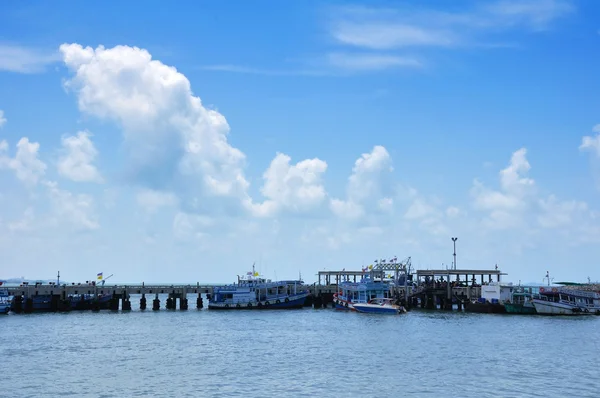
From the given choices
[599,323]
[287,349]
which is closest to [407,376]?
[287,349]

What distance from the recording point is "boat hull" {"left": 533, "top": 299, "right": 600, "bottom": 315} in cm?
9350

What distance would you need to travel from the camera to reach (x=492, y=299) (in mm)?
102062

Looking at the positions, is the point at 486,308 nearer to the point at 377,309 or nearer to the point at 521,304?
the point at 521,304

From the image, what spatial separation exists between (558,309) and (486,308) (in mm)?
10769

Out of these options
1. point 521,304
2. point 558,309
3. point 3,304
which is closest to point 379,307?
point 521,304

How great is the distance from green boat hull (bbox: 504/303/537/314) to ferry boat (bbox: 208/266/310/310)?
36.5 meters

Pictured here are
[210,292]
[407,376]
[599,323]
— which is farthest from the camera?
[210,292]

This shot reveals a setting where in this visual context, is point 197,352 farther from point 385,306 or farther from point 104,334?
point 385,306

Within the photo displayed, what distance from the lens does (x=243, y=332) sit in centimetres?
7606

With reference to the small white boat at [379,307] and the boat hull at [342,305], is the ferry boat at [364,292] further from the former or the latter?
the small white boat at [379,307]

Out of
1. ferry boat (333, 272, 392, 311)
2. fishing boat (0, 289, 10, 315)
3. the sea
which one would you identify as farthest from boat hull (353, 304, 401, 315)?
fishing boat (0, 289, 10, 315)

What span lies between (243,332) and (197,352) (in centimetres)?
1782

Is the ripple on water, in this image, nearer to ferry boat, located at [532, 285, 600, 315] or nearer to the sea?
the sea

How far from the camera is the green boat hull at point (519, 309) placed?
3814 inches
